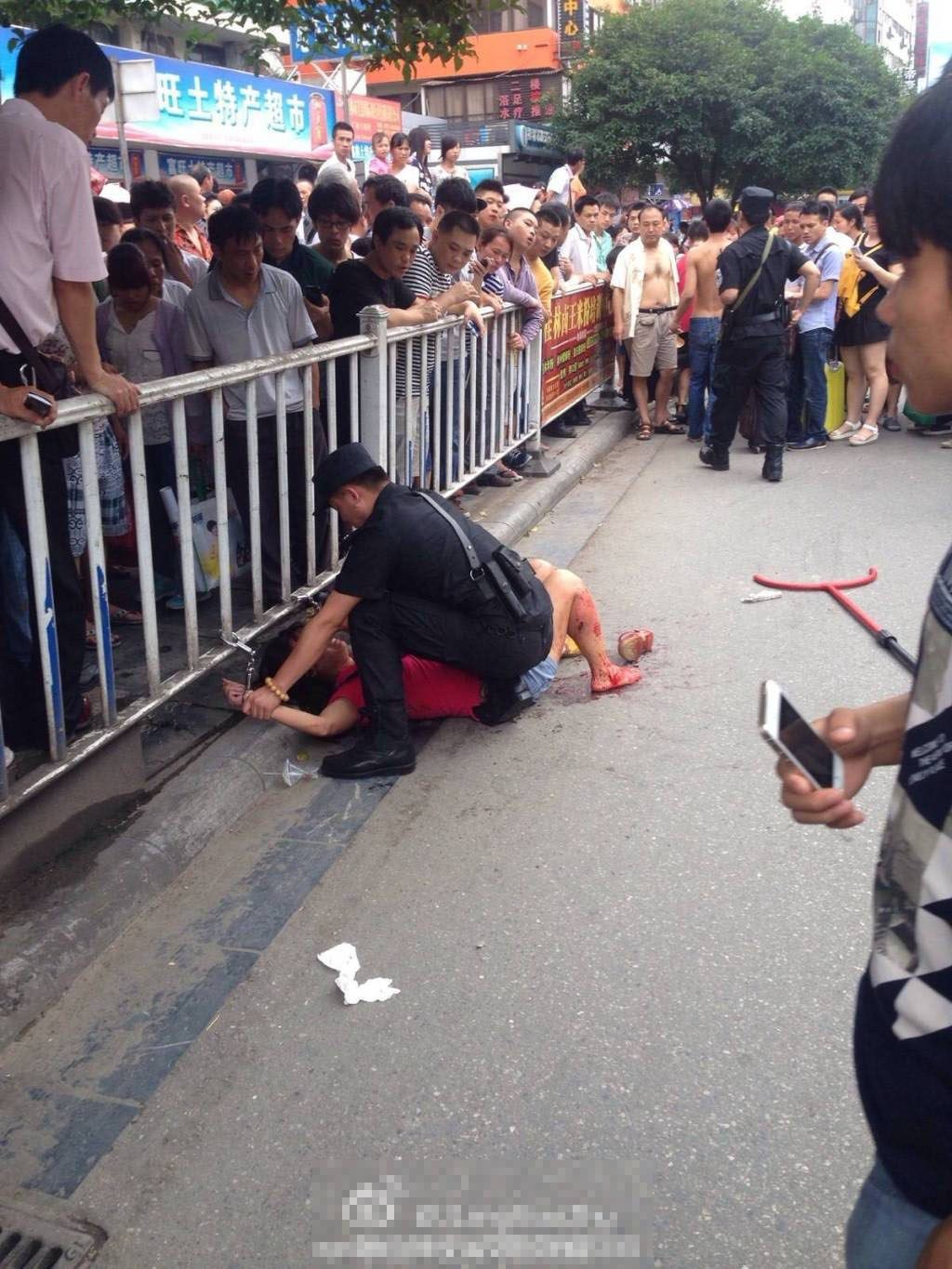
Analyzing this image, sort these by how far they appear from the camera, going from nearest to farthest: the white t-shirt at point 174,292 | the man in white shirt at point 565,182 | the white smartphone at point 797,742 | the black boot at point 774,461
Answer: the white smartphone at point 797,742 < the white t-shirt at point 174,292 < the black boot at point 774,461 < the man in white shirt at point 565,182

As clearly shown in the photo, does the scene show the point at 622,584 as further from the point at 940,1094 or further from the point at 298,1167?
the point at 940,1094

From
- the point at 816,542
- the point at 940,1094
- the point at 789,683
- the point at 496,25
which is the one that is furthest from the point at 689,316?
the point at 496,25

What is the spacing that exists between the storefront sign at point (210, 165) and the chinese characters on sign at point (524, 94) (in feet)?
78.3

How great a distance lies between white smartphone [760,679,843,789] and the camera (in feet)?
4.61

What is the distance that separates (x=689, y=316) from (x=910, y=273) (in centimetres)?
955

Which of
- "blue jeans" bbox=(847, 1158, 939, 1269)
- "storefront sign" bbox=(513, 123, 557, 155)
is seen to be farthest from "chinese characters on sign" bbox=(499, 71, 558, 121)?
"blue jeans" bbox=(847, 1158, 939, 1269)

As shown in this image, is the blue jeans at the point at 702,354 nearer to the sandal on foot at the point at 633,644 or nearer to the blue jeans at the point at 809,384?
the blue jeans at the point at 809,384

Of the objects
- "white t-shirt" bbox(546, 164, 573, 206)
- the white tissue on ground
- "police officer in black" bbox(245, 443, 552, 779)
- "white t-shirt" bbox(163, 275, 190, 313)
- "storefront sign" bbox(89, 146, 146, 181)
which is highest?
"storefront sign" bbox(89, 146, 146, 181)

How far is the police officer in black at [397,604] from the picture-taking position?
4.16m

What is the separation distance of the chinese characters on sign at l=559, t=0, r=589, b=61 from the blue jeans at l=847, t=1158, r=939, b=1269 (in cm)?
4714

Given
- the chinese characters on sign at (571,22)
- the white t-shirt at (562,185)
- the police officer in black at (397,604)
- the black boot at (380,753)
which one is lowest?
the black boot at (380,753)

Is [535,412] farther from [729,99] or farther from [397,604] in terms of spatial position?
[729,99]

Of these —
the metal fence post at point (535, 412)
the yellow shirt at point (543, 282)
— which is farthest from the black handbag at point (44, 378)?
the yellow shirt at point (543, 282)

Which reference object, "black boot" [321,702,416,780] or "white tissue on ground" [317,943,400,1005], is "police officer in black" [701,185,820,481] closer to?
"black boot" [321,702,416,780]
